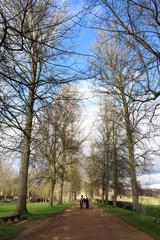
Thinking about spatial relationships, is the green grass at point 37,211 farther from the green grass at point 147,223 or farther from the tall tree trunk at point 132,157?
the tall tree trunk at point 132,157

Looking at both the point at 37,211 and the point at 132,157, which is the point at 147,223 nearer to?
the point at 132,157

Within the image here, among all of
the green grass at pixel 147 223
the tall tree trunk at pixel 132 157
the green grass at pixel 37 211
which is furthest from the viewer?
the tall tree trunk at pixel 132 157

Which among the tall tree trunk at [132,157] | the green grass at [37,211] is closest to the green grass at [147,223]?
the green grass at [37,211]

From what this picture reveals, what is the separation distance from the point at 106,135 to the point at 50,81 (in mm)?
38397

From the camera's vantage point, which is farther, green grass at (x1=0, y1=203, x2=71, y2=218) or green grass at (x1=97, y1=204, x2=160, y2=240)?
green grass at (x1=0, y1=203, x2=71, y2=218)

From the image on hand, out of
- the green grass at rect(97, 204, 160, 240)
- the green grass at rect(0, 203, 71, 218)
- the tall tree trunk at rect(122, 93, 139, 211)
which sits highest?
the tall tree trunk at rect(122, 93, 139, 211)

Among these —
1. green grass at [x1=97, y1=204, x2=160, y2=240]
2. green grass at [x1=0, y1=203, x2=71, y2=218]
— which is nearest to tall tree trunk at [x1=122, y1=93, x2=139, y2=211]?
green grass at [x1=0, y1=203, x2=71, y2=218]

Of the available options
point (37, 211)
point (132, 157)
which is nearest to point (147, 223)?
point (132, 157)

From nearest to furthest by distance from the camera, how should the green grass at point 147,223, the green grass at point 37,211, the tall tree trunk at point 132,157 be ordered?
the green grass at point 147,223
the green grass at point 37,211
the tall tree trunk at point 132,157

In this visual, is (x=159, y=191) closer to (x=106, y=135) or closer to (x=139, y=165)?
(x=106, y=135)

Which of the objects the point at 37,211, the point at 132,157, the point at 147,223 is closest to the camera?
the point at 147,223

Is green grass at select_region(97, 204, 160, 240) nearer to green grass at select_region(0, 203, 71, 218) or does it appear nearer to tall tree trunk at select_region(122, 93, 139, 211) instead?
green grass at select_region(0, 203, 71, 218)

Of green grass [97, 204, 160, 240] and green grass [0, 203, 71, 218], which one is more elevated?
green grass [0, 203, 71, 218]

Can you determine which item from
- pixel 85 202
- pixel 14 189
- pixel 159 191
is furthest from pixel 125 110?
pixel 14 189
